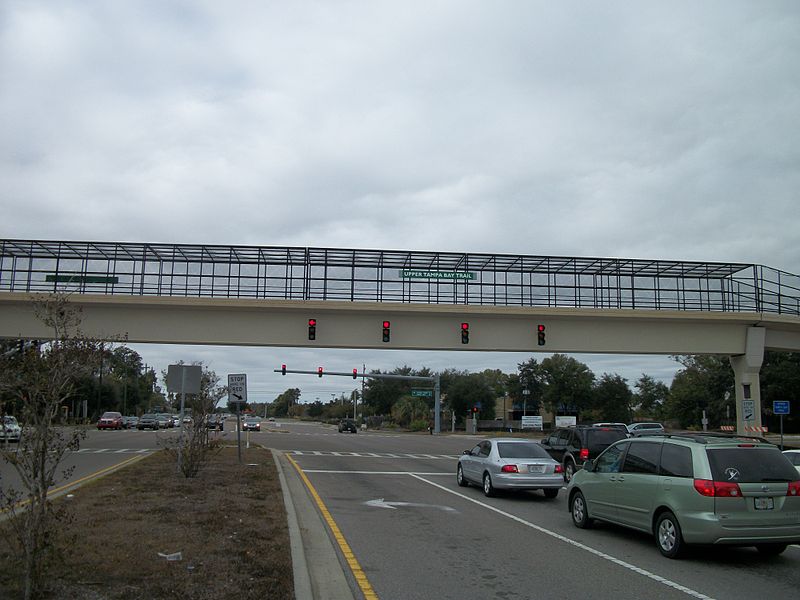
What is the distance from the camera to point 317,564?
8703 mm

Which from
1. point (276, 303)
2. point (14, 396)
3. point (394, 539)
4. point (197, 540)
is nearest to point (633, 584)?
point (394, 539)

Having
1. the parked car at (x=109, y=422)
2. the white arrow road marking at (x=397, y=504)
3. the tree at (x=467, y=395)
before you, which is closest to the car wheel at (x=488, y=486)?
the white arrow road marking at (x=397, y=504)

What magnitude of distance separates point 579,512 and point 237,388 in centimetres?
1402

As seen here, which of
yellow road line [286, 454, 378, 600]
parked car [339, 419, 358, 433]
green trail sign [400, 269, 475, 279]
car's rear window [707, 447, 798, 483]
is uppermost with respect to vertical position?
green trail sign [400, 269, 475, 279]

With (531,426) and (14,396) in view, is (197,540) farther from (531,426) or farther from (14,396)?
(531,426)

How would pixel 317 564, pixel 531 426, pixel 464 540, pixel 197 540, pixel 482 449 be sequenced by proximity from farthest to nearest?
1. pixel 531 426
2. pixel 482 449
3. pixel 464 540
4. pixel 197 540
5. pixel 317 564

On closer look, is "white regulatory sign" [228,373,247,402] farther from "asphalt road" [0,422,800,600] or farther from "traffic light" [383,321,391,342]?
"traffic light" [383,321,391,342]

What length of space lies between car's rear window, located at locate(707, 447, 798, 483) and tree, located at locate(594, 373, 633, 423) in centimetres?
8221

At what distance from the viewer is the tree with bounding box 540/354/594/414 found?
305ft

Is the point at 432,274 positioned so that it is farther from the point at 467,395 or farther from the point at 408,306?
the point at 467,395

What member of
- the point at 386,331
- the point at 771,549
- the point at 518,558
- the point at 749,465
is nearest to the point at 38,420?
the point at 518,558

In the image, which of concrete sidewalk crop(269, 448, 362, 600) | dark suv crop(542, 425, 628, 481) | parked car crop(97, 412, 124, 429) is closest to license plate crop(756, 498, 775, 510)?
concrete sidewalk crop(269, 448, 362, 600)

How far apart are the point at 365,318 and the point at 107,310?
38.4ft

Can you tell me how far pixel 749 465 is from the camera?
9.30 m
